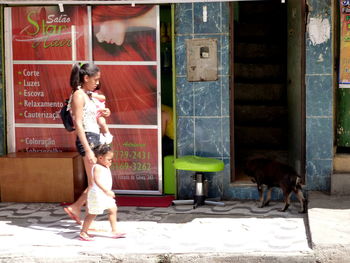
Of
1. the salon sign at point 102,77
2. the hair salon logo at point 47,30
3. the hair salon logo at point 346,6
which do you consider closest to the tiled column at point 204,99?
the salon sign at point 102,77

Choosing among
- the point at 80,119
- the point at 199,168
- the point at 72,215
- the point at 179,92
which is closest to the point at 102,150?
the point at 80,119

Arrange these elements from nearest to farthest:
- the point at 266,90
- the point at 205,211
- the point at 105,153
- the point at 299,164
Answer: the point at 105,153, the point at 205,211, the point at 299,164, the point at 266,90

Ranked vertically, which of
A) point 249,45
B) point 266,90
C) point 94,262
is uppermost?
point 249,45

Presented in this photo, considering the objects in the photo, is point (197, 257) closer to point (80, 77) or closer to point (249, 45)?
point (80, 77)

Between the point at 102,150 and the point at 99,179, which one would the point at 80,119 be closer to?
the point at 102,150

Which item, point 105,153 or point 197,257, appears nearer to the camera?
point 197,257

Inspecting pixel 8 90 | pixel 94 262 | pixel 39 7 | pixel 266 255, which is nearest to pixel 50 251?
pixel 94 262

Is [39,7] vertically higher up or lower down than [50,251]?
higher up

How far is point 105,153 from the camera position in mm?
7121

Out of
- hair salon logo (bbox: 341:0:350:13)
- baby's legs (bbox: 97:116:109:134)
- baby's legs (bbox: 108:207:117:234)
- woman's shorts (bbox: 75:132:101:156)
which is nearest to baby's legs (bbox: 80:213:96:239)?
baby's legs (bbox: 108:207:117:234)

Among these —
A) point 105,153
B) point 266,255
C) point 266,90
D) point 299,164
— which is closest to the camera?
point 266,255

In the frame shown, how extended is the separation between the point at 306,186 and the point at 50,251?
362 centimetres

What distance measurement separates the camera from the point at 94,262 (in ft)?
21.7

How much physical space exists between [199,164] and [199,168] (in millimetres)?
53
